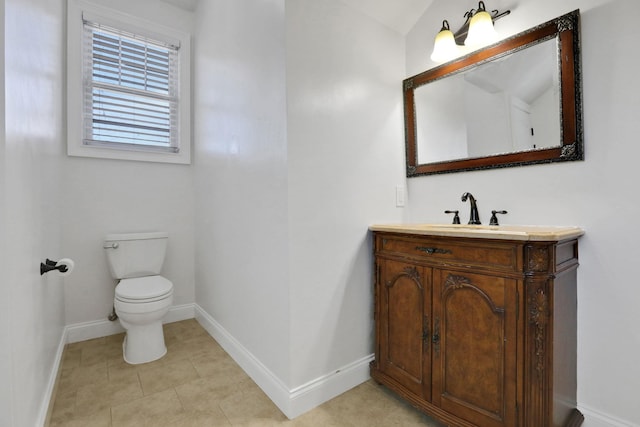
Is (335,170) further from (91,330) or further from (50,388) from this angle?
(91,330)

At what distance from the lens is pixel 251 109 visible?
176 centimetres

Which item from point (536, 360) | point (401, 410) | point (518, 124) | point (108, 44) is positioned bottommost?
point (401, 410)

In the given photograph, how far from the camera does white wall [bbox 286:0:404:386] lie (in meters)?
1.49

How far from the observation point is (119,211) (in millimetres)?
2432

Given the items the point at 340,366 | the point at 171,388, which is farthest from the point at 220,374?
the point at 340,366

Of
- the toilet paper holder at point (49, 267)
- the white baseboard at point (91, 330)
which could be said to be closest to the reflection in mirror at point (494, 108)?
the toilet paper holder at point (49, 267)

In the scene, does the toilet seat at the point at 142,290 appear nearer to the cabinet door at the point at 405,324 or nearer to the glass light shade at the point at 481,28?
the cabinet door at the point at 405,324

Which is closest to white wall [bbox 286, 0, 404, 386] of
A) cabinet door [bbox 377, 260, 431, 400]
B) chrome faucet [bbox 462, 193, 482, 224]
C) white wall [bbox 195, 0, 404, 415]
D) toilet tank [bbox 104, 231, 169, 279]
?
white wall [bbox 195, 0, 404, 415]

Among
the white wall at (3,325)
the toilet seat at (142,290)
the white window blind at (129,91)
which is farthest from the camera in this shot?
the white window blind at (129,91)

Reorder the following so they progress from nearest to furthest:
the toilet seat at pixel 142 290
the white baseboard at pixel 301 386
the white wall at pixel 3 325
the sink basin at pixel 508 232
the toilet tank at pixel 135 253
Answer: the white wall at pixel 3 325, the sink basin at pixel 508 232, the white baseboard at pixel 301 386, the toilet seat at pixel 142 290, the toilet tank at pixel 135 253

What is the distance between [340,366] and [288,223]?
0.86m

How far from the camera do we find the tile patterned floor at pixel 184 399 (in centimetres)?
144

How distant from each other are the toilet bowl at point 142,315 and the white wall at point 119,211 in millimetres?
478

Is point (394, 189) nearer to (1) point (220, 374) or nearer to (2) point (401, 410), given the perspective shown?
(2) point (401, 410)
